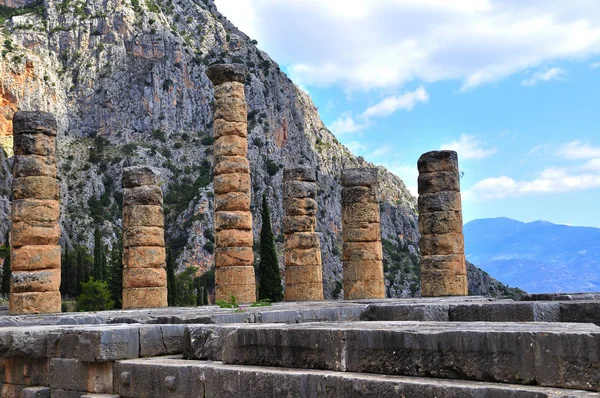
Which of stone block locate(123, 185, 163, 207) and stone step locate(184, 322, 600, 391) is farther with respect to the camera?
stone block locate(123, 185, 163, 207)

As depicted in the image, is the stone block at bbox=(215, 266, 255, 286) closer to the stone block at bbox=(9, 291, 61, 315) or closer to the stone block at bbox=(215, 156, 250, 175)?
the stone block at bbox=(215, 156, 250, 175)

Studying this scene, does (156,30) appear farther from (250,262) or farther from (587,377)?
(587,377)

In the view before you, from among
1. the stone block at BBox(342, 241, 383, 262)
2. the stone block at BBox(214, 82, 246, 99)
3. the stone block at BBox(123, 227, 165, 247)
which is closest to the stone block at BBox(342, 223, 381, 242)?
the stone block at BBox(342, 241, 383, 262)

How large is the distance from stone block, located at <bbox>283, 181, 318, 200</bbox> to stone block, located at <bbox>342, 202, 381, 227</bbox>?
2.34m

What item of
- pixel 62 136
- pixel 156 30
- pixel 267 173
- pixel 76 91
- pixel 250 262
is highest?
pixel 156 30

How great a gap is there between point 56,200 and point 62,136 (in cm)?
6702

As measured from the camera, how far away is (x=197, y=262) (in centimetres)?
7062

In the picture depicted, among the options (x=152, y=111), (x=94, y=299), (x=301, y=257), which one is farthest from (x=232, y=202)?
(x=152, y=111)

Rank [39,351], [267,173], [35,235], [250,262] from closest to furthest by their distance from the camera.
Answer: [39,351] → [35,235] → [250,262] → [267,173]

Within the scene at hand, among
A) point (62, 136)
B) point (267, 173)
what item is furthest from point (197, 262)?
point (62, 136)

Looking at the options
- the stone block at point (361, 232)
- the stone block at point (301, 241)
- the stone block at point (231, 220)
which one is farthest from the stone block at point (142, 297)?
the stone block at point (361, 232)

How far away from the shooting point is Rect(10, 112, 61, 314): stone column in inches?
701

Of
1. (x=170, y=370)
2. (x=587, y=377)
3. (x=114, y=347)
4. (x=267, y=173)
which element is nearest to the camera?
(x=587, y=377)

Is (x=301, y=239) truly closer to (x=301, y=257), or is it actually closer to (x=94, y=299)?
(x=301, y=257)
